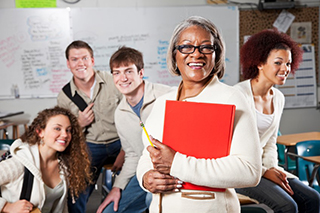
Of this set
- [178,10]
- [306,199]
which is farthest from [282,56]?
[178,10]

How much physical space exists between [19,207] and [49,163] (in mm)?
414

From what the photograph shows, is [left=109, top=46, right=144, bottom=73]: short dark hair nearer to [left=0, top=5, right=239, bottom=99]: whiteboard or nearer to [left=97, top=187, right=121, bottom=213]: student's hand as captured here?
[left=97, top=187, right=121, bottom=213]: student's hand

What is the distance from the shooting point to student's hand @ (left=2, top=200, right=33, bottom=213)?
1.72m

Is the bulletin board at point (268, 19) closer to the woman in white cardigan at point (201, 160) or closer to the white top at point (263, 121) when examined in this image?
the white top at point (263, 121)

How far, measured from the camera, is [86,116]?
2732mm

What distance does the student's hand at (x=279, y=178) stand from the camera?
1.91 metres

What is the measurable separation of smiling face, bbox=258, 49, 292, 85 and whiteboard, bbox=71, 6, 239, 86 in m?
2.91

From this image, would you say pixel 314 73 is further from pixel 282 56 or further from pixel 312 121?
pixel 282 56

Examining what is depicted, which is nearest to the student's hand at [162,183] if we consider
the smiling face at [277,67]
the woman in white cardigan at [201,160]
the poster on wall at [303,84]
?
the woman in white cardigan at [201,160]

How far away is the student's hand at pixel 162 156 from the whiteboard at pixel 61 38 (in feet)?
13.0

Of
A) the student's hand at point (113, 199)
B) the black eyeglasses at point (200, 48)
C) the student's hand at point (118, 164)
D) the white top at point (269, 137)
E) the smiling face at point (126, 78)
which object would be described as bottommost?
the student's hand at point (113, 199)

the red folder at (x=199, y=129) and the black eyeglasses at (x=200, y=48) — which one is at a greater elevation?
the black eyeglasses at (x=200, y=48)

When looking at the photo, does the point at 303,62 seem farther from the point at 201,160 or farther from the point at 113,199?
the point at 201,160

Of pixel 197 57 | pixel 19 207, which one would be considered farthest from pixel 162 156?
pixel 19 207
